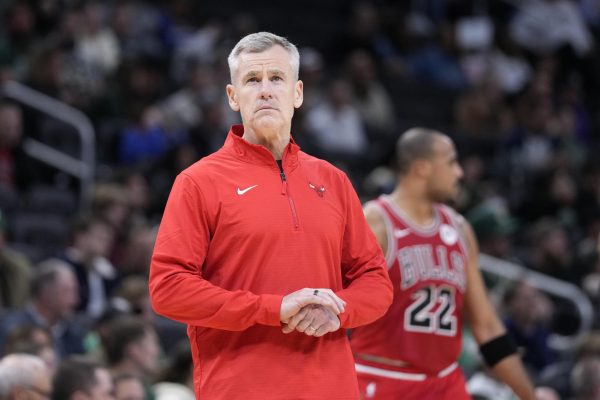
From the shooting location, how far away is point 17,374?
18.0ft

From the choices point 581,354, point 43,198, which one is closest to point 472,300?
point 581,354

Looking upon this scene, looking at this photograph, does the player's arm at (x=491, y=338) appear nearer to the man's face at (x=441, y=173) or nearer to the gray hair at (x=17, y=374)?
the man's face at (x=441, y=173)

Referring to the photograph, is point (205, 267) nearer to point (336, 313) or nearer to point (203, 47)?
point (336, 313)

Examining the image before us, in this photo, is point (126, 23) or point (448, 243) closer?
point (448, 243)

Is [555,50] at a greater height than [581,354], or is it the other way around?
[555,50]

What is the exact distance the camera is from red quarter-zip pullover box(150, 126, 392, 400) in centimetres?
368

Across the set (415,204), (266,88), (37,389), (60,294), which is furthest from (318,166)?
(60,294)

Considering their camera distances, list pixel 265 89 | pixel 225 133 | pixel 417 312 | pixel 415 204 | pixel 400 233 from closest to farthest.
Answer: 1. pixel 265 89
2. pixel 417 312
3. pixel 400 233
4. pixel 415 204
5. pixel 225 133

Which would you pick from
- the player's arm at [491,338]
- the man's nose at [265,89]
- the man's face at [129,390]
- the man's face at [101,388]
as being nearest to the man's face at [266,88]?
the man's nose at [265,89]

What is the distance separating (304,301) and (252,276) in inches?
9.9

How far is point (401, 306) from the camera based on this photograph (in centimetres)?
541

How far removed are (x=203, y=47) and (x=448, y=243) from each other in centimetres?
871

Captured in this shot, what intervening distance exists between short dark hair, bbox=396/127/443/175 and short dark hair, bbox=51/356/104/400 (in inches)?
73.6

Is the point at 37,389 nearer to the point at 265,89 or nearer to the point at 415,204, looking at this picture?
the point at 415,204
